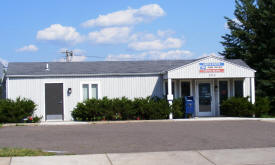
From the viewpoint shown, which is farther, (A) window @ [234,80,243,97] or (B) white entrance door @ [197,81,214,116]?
(A) window @ [234,80,243,97]

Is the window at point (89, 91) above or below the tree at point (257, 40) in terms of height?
below

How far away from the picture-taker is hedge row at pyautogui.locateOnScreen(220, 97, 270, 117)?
22.2m

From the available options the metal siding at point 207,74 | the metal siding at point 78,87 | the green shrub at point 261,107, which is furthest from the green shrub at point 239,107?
the metal siding at point 78,87

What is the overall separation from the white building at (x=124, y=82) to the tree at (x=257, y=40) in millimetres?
5290

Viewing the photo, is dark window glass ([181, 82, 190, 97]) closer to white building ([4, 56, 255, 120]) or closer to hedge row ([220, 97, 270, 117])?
white building ([4, 56, 255, 120])

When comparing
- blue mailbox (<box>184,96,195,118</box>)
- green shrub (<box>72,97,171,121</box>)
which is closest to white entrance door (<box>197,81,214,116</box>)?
blue mailbox (<box>184,96,195,118</box>)

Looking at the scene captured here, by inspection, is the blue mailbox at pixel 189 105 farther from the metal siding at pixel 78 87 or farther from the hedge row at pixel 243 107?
the hedge row at pixel 243 107

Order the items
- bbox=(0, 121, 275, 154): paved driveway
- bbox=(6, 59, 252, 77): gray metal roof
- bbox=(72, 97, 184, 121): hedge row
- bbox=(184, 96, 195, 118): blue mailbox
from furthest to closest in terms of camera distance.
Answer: bbox=(6, 59, 252, 77): gray metal roof < bbox=(184, 96, 195, 118): blue mailbox < bbox=(72, 97, 184, 121): hedge row < bbox=(0, 121, 275, 154): paved driveway

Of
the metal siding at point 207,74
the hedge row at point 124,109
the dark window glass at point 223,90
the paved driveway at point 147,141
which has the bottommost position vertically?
the paved driveway at point 147,141

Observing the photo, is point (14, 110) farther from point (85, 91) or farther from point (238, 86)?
point (238, 86)

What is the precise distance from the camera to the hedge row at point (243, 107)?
73.0 ft

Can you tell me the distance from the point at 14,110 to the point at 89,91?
4409mm

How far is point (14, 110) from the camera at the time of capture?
2058 centimetres

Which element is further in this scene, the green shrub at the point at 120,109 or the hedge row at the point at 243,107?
the hedge row at the point at 243,107
